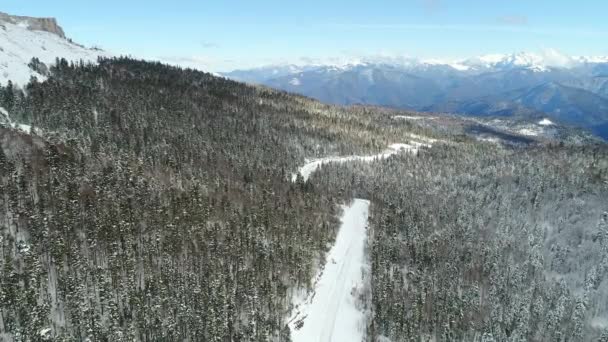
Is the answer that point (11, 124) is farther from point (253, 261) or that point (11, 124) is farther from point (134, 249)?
point (253, 261)

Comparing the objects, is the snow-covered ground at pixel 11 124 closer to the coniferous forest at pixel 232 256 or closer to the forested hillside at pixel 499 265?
the coniferous forest at pixel 232 256

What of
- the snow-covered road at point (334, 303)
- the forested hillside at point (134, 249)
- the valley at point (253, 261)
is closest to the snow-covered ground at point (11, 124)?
the valley at point (253, 261)

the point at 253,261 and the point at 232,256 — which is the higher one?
the point at 232,256

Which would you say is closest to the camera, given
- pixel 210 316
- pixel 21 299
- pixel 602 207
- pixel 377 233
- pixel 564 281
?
pixel 21 299

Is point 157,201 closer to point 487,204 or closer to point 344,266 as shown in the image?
point 344,266

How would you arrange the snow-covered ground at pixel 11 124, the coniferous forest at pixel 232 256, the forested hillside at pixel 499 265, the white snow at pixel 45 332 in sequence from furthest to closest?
1. the snow-covered ground at pixel 11 124
2. the forested hillside at pixel 499 265
3. the coniferous forest at pixel 232 256
4. the white snow at pixel 45 332

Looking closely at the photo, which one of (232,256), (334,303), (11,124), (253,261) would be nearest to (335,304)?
(334,303)

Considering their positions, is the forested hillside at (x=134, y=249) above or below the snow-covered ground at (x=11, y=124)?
below

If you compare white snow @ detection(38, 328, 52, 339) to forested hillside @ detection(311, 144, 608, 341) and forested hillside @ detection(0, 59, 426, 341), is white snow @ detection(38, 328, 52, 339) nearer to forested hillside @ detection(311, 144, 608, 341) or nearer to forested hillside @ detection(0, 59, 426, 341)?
forested hillside @ detection(0, 59, 426, 341)

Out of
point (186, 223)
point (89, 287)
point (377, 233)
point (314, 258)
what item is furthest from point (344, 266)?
point (89, 287)
